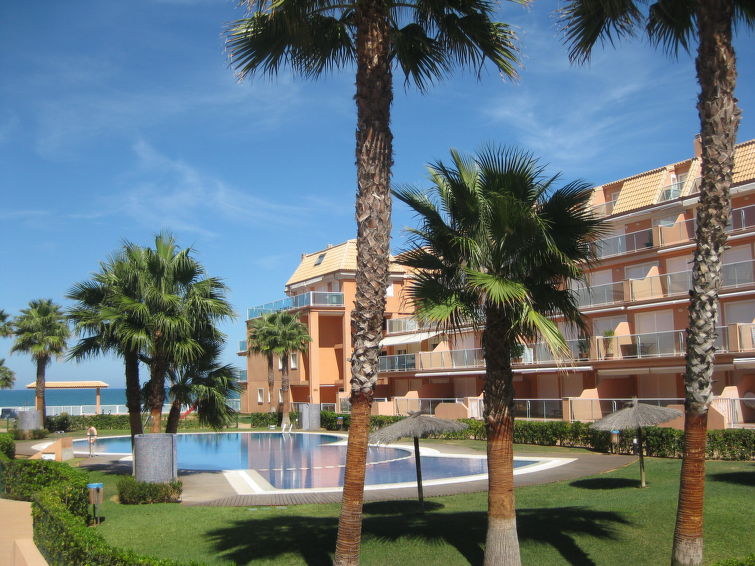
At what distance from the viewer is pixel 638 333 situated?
34188 mm

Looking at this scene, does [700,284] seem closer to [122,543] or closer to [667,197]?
[122,543]

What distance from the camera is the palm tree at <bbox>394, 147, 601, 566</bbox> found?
1006 centimetres

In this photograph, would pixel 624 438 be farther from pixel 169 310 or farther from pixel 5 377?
pixel 5 377

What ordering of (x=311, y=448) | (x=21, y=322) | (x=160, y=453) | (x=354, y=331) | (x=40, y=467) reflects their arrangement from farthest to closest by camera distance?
(x=21, y=322) < (x=311, y=448) < (x=160, y=453) < (x=40, y=467) < (x=354, y=331)

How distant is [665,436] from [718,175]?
1626cm

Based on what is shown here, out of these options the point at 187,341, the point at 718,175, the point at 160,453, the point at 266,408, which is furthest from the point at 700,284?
the point at 266,408

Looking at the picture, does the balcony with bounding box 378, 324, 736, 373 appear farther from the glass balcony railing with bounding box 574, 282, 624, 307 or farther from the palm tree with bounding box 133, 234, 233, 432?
the palm tree with bounding box 133, 234, 233, 432

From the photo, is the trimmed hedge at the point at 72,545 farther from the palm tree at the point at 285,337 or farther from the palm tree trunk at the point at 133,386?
the palm tree at the point at 285,337

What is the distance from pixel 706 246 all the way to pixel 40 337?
149ft

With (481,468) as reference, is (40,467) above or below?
above

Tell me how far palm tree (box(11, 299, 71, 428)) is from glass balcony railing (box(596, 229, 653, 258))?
31.9m

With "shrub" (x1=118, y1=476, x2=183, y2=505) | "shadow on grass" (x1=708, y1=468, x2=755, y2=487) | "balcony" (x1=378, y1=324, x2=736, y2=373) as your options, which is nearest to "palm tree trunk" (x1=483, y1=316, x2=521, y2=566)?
"shadow on grass" (x1=708, y1=468, x2=755, y2=487)

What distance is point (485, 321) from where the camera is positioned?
36.6 ft

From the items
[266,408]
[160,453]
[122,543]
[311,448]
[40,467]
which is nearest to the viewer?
[122,543]
